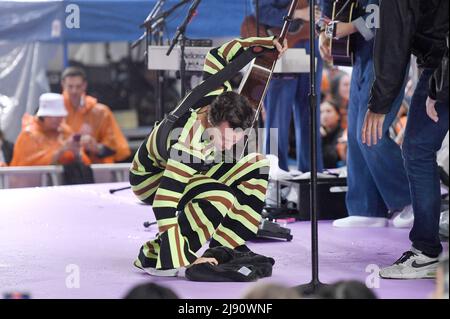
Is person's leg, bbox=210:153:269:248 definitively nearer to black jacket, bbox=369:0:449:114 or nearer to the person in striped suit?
the person in striped suit

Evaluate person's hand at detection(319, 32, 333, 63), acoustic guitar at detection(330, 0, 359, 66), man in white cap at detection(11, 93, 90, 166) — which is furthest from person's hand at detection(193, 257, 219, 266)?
man in white cap at detection(11, 93, 90, 166)

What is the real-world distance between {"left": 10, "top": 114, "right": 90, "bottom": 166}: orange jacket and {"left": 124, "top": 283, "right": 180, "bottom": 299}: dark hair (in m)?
5.76

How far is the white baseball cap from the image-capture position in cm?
824

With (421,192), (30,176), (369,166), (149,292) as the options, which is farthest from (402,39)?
(30,176)

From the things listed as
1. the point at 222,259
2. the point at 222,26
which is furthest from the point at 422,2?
the point at 222,26

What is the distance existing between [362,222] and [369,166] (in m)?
0.33

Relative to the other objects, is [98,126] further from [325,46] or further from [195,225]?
[195,225]

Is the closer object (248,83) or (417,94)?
(417,94)

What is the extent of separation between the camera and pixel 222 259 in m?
4.37

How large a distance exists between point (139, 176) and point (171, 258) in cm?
50

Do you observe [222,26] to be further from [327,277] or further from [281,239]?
[327,277]

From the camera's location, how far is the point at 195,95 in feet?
14.4

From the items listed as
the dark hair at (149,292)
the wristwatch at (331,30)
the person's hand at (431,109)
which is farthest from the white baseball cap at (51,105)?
the dark hair at (149,292)

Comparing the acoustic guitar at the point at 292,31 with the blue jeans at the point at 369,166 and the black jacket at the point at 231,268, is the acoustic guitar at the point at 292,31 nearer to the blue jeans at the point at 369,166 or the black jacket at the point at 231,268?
the blue jeans at the point at 369,166
